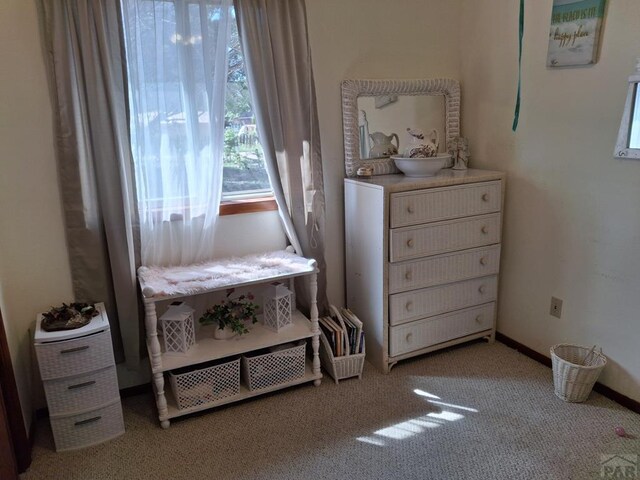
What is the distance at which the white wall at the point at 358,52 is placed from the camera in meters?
2.57

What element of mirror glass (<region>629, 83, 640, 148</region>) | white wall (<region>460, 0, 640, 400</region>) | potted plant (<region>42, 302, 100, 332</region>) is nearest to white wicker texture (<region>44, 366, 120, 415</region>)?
potted plant (<region>42, 302, 100, 332</region>)

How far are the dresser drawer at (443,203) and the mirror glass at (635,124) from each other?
0.70 meters

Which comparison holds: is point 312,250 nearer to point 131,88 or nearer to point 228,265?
point 228,265

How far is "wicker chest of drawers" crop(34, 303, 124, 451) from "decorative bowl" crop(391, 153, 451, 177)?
172 centimetres

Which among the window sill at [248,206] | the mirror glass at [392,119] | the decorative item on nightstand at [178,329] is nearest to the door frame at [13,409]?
the decorative item on nightstand at [178,329]

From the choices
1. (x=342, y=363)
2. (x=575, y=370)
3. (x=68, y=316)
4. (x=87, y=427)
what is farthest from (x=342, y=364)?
(x=68, y=316)

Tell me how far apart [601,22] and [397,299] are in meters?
1.61

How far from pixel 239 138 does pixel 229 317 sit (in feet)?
3.06

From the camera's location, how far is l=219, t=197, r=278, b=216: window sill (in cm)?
252

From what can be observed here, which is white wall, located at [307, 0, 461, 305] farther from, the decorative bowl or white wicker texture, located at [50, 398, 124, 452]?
white wicker texture, located at [50, 398, 124, 452]

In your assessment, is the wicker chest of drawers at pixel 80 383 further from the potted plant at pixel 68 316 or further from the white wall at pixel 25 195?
the white wall at pixel 25 195

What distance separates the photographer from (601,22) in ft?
7.01

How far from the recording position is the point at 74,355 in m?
2.01

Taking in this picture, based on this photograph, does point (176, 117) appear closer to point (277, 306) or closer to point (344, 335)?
point (277, 306)
